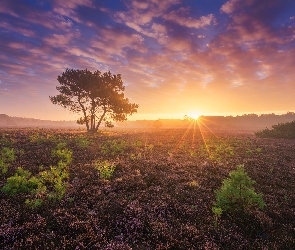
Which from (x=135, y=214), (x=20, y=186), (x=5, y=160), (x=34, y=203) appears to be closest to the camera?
(x=135, y=214)

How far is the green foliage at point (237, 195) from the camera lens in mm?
7441

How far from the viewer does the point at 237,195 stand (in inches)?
298

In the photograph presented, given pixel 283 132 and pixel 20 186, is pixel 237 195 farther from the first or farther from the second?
pixel 283 132

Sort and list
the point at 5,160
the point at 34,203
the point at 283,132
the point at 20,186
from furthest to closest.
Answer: the point at 283,132
the point at 5,160
the point at 20,186
the point at 34,203

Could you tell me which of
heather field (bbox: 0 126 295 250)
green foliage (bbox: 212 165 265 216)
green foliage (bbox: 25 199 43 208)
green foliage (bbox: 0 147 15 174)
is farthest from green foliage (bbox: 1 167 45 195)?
green foliage (bbox: 212 165 265 216)

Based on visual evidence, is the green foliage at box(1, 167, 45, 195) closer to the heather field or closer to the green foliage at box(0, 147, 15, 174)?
the heather field

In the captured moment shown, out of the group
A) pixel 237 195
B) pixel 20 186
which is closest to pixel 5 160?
pixel 20 186

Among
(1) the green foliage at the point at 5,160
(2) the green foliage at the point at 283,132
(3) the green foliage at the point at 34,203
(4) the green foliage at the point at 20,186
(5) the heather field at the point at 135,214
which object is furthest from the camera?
(2) the green foliage at the point at 283,132

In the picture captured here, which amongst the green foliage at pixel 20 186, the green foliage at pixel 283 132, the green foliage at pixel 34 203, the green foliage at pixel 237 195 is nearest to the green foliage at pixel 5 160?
the green foliage at pixel 20 186

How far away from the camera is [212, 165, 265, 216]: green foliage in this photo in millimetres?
7441

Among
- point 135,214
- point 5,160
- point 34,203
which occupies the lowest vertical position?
point 135,214

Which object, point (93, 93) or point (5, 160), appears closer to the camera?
point (5, 160)

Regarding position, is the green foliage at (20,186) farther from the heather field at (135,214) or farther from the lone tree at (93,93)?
the lone tree at (93,93)

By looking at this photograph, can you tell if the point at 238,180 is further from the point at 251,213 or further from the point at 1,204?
the point at 1,204
